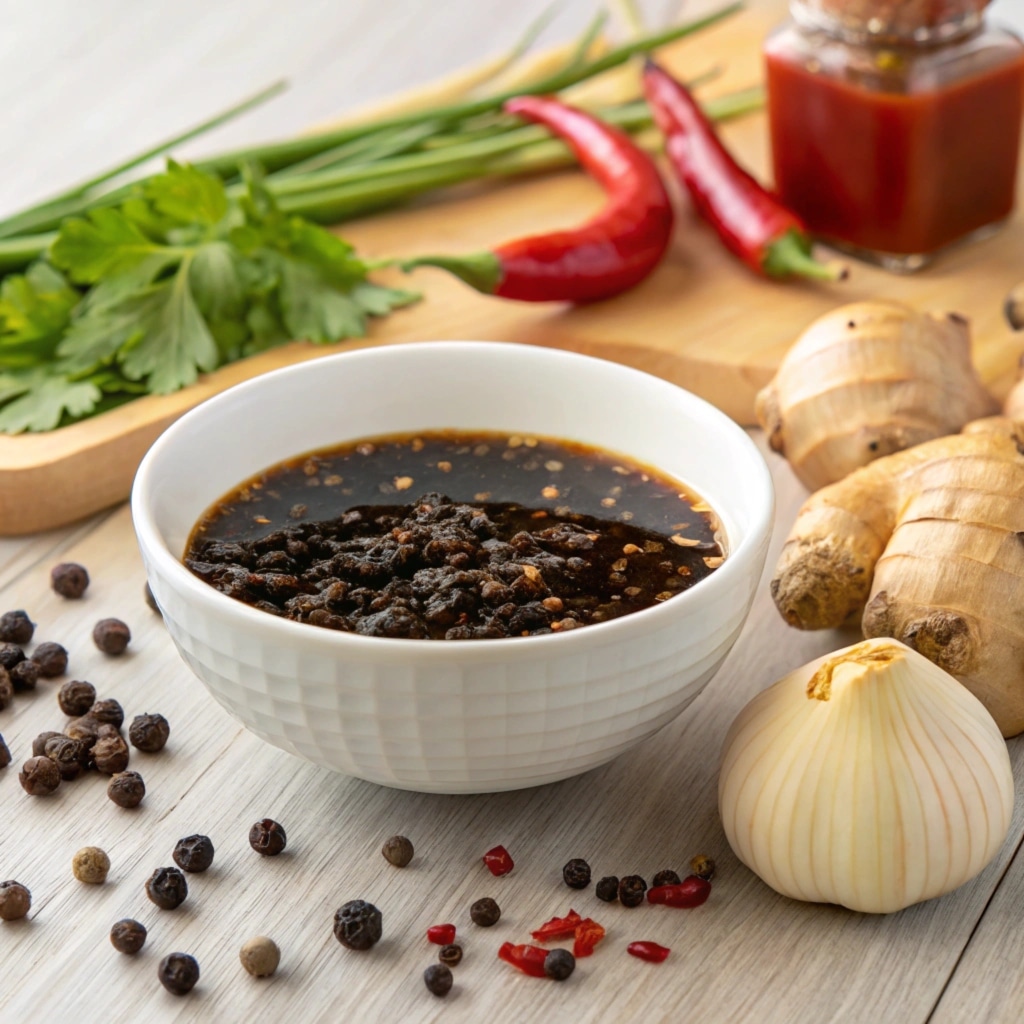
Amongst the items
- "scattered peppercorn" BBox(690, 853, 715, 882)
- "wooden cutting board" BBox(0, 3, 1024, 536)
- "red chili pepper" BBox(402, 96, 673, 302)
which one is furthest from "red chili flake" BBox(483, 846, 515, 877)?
"red chili pepper" BBox(402, 96, 673, 302)

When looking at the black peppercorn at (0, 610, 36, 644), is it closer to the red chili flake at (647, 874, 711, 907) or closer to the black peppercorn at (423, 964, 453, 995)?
the black peppercorn at (423, 964, 453, 995)

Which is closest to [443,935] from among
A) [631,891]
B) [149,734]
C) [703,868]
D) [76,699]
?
[631,891]

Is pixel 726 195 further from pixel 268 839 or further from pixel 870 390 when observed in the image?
pixel 268 839

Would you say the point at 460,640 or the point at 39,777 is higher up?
the point at 460,640

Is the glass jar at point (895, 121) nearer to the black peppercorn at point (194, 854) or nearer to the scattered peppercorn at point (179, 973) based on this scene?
the black peppercorn at point (194, 854)

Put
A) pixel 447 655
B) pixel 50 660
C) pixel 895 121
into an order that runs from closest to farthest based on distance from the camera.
Result: pixel 447 655 < pixel 50 660 < pixel 895 121

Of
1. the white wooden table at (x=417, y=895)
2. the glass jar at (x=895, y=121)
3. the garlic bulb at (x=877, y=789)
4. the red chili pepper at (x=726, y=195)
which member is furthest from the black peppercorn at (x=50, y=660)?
the glass jar at (x=895, y=121)

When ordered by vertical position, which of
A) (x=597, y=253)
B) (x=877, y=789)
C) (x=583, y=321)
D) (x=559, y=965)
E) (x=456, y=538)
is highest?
(x=456, y=538)
